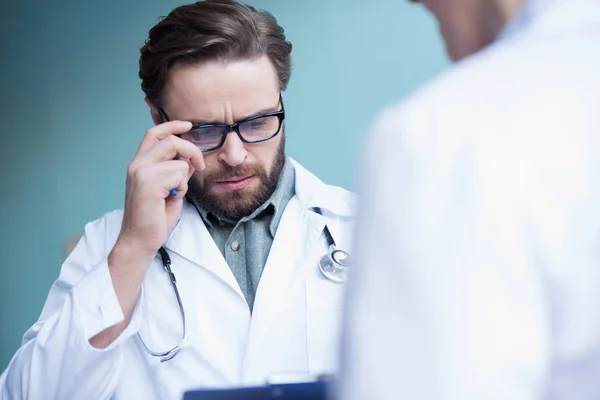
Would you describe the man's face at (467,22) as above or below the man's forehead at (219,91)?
above

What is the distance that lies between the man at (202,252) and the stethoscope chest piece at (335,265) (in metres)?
0.03

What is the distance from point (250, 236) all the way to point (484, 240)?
1160mm

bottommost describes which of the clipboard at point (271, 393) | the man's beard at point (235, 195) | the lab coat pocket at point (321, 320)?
the lab coat pocket at point (321, 320)

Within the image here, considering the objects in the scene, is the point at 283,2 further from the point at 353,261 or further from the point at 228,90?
the point at 353,261

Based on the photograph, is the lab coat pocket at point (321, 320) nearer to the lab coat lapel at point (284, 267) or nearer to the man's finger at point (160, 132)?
the lab coat lapel at point (284, 267)

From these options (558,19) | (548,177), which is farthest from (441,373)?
(558,19)

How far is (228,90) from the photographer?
1.53m

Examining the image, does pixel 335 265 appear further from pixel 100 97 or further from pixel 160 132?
pixel 100 97

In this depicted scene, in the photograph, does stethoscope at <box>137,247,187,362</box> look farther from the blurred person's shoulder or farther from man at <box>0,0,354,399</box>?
the blurred person's shoulder

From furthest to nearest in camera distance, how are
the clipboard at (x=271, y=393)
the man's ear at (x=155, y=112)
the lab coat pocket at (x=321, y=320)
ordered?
1. the man's ear at (x=155, y=112)
2. the lab coat pocket at (x=321, y=320)
3. the clipboard at (x=271, y=393)

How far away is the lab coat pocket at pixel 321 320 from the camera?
1.40 meters

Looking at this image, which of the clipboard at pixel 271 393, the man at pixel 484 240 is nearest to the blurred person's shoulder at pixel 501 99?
the man at pixel 484 240

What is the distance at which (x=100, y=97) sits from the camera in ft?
8.29

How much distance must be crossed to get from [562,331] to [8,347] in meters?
2.70
